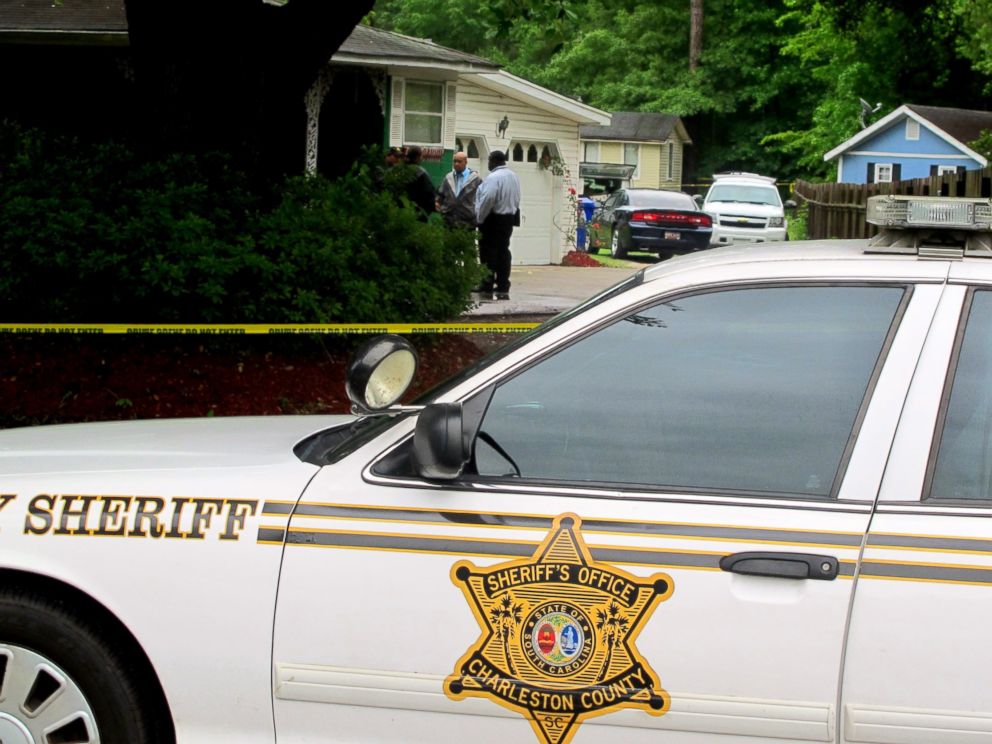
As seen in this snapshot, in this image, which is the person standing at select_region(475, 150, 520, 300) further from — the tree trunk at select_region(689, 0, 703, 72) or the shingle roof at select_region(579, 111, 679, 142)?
the tree trunk at select_region(689, 0, 703, 72)

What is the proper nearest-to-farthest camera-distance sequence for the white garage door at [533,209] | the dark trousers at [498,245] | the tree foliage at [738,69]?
the dark trousers at [498,245] → the white garage door at [533,209] → the tree foliage at [738,69]

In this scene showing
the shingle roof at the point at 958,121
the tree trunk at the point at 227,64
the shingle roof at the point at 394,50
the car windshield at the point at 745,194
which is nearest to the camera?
the tree trunk at the point at 227,64

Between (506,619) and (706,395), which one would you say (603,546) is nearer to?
(506,619)

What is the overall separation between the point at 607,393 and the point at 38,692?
1.67m

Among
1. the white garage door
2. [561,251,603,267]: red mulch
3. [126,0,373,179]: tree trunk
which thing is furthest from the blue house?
[126,0,373,179]: tree trunk

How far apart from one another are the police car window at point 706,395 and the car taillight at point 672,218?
24069 mm

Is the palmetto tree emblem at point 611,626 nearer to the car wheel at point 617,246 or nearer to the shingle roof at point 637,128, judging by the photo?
the car wheel at point 617,246

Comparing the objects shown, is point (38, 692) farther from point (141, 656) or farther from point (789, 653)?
point (789, 653)

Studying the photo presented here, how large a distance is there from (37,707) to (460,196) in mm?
12284

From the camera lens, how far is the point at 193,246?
9.24 m

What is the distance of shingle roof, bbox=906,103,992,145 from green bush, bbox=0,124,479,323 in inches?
1082

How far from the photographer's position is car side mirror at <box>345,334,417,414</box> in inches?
144

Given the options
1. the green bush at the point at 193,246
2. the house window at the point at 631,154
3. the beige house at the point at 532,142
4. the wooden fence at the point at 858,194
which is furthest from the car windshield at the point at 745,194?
the green bush at the point at 193,246

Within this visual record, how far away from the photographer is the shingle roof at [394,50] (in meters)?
18.4
